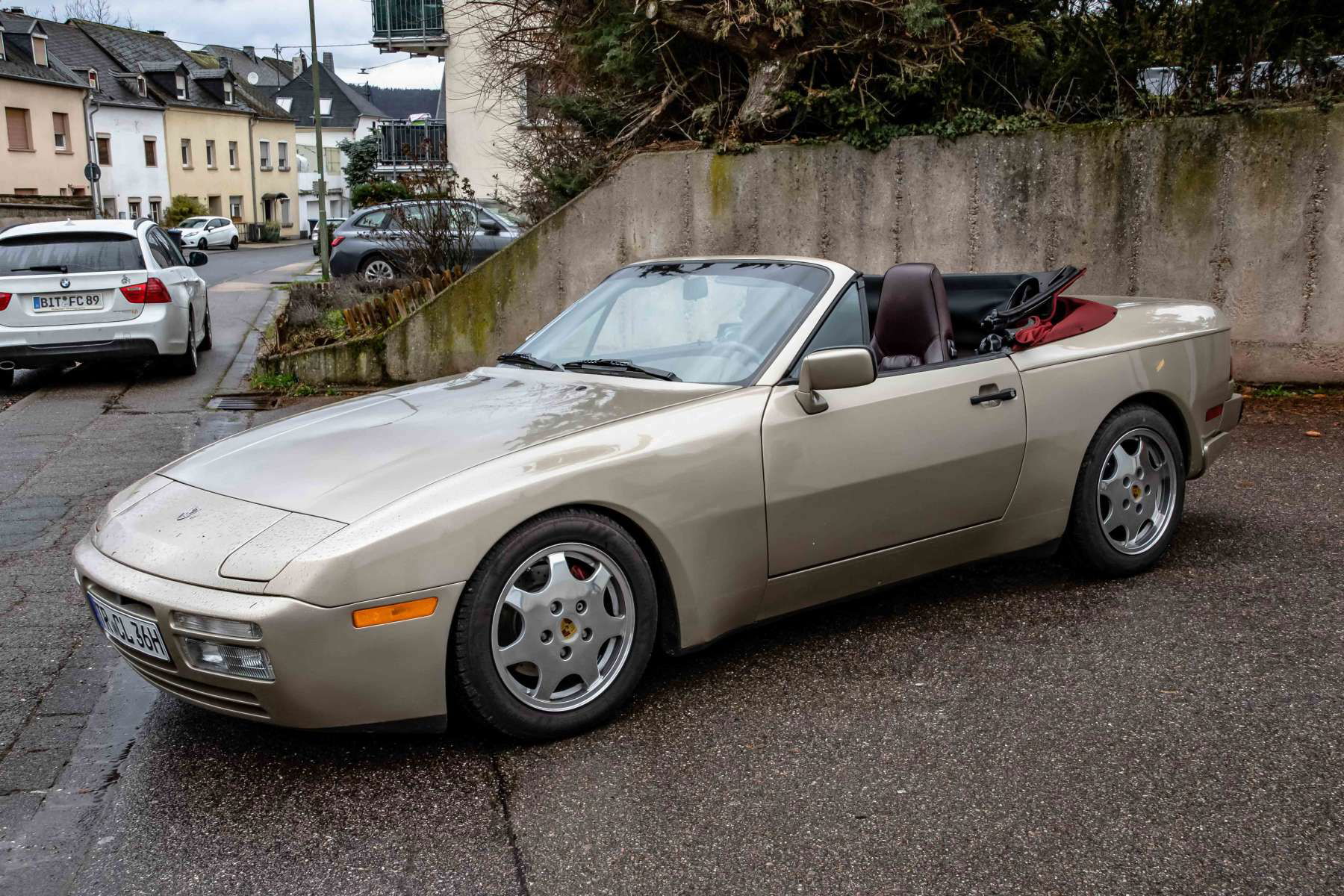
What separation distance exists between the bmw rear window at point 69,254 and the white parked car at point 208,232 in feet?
130

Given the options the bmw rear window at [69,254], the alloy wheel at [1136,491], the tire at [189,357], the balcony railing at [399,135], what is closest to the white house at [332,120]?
the balcony railing at [399,135]

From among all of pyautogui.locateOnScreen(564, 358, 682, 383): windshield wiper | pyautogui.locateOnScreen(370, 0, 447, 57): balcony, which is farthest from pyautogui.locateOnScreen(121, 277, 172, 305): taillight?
pyautogui.locateOnScreen(370, 0, 447, 57): balcony

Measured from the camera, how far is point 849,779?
10.9 ft

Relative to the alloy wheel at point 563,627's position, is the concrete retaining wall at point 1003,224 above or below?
above

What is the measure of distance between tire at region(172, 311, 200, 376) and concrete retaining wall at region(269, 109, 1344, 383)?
63.8 inches

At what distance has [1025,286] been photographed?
5254mm

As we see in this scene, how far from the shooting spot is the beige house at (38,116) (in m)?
49.1

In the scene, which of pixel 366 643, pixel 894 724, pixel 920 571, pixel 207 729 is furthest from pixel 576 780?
pixel 920 571

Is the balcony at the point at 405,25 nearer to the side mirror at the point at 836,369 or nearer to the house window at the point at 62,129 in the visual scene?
the house window at the point at 62,129

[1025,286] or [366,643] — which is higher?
[1025,286]

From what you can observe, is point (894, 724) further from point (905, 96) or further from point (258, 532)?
point (905, 96)

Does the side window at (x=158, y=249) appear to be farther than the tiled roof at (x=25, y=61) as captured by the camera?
No

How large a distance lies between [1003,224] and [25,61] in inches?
2117

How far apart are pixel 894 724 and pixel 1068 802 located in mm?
625
